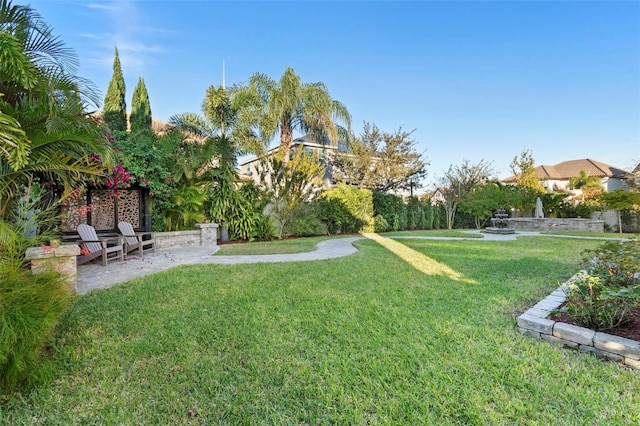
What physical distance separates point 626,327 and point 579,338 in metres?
0.72

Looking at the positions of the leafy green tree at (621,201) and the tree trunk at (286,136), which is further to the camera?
the leafy green tree at (621,201)

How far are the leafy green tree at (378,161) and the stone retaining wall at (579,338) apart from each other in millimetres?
15157

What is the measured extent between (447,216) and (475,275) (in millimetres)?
14567

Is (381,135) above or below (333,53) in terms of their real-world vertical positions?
below

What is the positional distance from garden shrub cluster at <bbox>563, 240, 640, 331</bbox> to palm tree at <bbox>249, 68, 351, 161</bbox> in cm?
1095

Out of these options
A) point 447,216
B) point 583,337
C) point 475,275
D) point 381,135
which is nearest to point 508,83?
point 381,135

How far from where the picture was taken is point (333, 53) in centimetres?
1255

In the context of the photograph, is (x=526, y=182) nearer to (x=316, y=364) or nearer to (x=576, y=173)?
(x=576, y=173)

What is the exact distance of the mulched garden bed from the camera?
9.60 feet

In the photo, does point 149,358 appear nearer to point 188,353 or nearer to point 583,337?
point 188,353

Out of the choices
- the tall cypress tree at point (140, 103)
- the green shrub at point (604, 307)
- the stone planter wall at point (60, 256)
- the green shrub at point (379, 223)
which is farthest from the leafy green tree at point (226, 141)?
the green shrub at point (604, 307)

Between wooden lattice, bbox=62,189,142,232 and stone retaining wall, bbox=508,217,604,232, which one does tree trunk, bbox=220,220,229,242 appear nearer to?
wooden lattice, bbox=62,189,142,232

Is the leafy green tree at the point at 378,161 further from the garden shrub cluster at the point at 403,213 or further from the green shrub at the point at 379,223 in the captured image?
the green shrub at the point at 379,223

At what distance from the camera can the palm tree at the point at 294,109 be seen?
13.9 m
